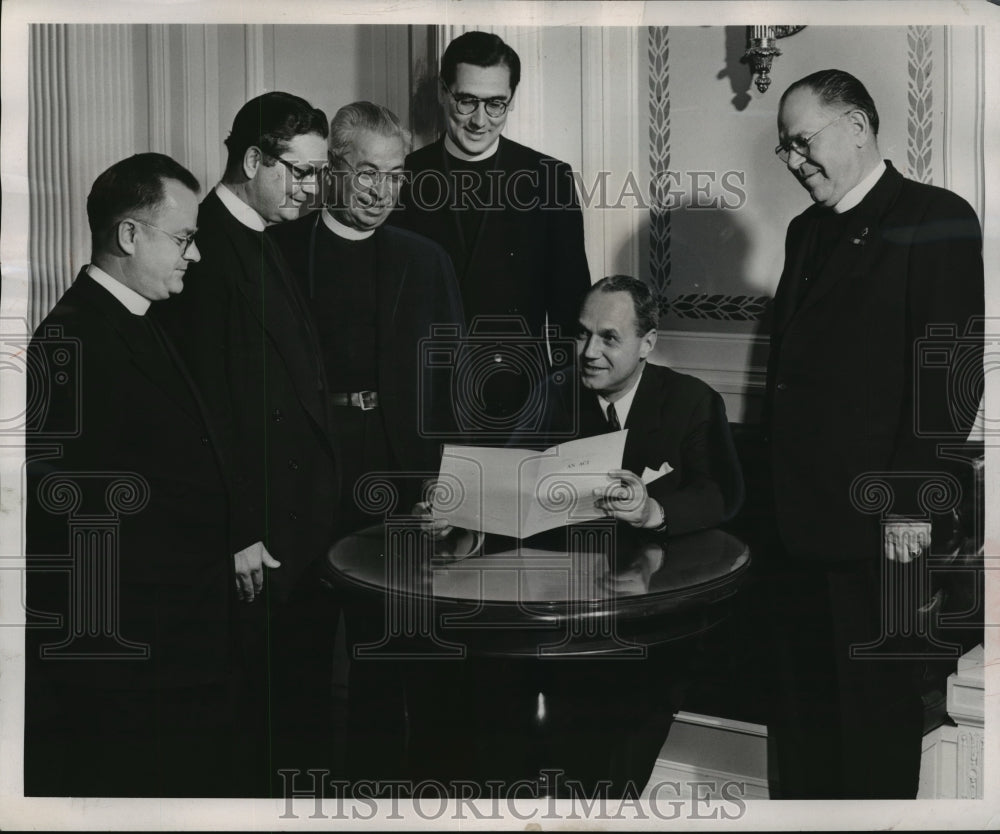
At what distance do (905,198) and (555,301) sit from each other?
0.92 meters

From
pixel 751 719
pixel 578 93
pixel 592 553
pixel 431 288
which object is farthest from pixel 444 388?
pixel 751 719

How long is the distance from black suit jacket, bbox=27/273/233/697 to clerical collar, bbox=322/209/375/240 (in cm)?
52

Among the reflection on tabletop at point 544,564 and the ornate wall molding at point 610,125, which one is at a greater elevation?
the ornate wall molding at point 610,125

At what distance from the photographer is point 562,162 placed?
332 cm

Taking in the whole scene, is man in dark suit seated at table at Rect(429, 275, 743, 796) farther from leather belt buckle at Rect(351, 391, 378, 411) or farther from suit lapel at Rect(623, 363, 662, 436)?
leather belt buckle at Rect(351, 391, 378, 411)

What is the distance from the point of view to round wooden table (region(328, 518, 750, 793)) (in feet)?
10.7

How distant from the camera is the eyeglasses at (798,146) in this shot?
330 centimetres

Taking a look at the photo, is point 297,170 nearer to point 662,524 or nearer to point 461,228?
point 461,228

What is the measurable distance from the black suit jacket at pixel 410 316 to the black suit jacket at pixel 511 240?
37mm

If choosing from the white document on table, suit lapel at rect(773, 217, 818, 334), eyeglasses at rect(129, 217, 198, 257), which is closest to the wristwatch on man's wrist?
the white document on table

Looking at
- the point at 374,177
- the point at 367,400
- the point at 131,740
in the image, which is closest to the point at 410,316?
the point at 367,400

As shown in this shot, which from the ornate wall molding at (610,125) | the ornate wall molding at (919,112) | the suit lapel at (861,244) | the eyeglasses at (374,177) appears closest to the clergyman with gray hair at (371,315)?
the eyeglasses at (374,177)

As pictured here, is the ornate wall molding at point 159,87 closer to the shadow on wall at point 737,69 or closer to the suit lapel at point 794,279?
the shadow on wall at point 737,69

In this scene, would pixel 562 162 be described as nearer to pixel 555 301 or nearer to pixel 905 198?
pixel 555 301
